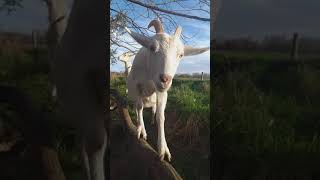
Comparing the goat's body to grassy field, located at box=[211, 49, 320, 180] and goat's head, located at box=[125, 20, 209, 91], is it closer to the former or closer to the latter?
goat's head, located at box=[125, 20, 209, 91]

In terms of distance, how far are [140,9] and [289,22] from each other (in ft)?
3.72

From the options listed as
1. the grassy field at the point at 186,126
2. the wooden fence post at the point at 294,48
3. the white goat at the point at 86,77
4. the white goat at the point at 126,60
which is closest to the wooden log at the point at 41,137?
the white goat at the point at 86,77

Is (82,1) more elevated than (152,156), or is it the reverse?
(82,1)

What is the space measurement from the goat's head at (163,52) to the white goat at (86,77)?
276mm

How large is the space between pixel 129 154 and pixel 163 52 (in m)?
0.80

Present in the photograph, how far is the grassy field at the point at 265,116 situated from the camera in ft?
13.2

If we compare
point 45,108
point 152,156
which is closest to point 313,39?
point 152,156

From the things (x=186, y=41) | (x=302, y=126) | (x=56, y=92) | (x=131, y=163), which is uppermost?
(x=186, y=41)

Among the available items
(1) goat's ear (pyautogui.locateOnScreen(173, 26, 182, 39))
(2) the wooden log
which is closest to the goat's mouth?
(1) goat's ear (pyautogui.locateOnScreen(173, 26, 182, 39))

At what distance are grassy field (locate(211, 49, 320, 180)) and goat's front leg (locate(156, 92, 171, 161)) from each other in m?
0.39

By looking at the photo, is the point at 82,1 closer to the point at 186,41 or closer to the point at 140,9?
the point at 140,9

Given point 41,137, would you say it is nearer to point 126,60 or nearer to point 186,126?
point 126,60

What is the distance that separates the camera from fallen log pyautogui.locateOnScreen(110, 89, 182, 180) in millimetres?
3928

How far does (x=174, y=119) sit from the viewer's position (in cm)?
396
